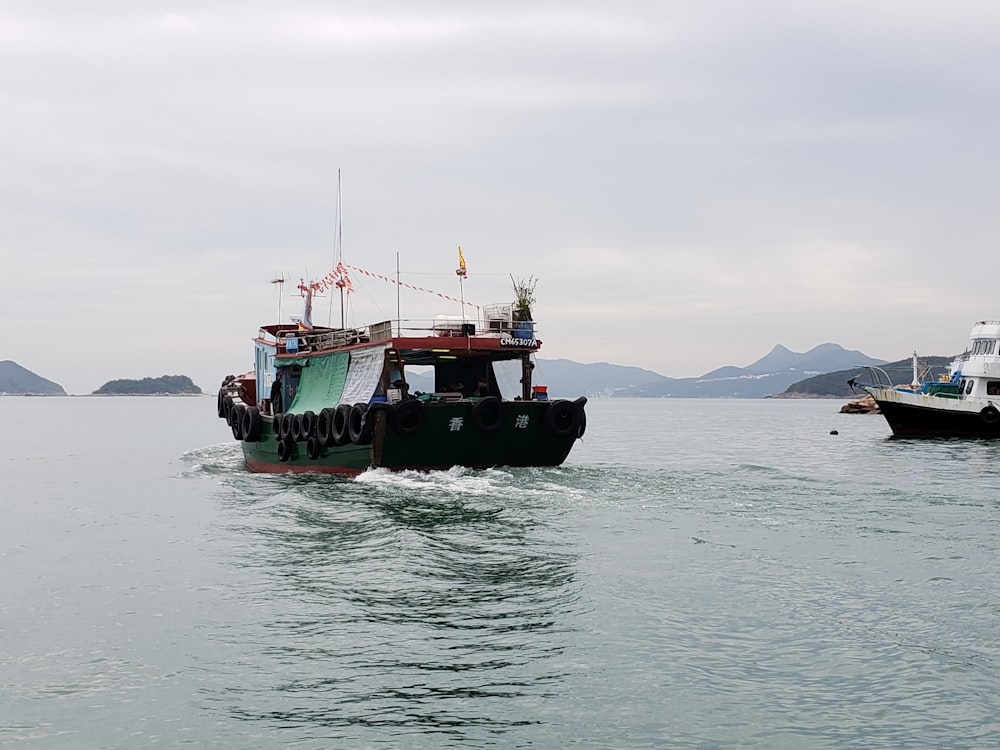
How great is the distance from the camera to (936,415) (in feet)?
168

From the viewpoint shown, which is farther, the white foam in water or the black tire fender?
the black tire fender

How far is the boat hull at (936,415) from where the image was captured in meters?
49.4

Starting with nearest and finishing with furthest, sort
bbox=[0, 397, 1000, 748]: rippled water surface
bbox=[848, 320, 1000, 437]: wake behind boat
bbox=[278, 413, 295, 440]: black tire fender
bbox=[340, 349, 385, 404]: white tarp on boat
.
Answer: bbox=[0, 397, 1000, 748]: rippled water surface < bbox=[340, 349, 385, 404]: white tarp on boat < bbox=[278, 413, 295, 440]: black tire fender < bbox=[848, 320, 1000, 437]: wake behind boat

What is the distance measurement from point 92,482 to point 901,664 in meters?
28.8

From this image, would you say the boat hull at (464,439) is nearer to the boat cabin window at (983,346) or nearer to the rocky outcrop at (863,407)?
the boat cabin window at (983,346)

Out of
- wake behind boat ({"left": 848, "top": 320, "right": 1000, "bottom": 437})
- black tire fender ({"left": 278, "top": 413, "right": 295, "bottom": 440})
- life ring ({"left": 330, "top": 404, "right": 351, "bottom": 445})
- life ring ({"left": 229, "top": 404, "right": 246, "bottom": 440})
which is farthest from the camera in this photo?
wake behind boat ({"left": 848, "top": 320, "right": 1000, "bottom": 437})

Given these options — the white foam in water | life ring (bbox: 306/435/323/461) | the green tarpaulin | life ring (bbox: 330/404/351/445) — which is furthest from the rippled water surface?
the green tarpaulin

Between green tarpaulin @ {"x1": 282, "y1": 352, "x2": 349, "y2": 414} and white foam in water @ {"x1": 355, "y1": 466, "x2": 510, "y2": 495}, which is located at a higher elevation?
green tarpaulin @ {"x1": 282, "y1": 352, "x2": 349, "y2": 414}

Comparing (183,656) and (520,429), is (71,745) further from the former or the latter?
(520,429)

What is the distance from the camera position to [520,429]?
2481 centimetres

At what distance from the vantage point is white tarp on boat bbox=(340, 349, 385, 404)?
2506 cm

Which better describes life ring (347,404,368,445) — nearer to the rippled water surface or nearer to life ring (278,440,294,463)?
the rippled water surface

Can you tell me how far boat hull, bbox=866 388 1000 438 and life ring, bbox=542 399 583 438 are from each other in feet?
108

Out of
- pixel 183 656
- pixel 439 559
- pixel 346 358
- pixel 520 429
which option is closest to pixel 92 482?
pixel 346 358
